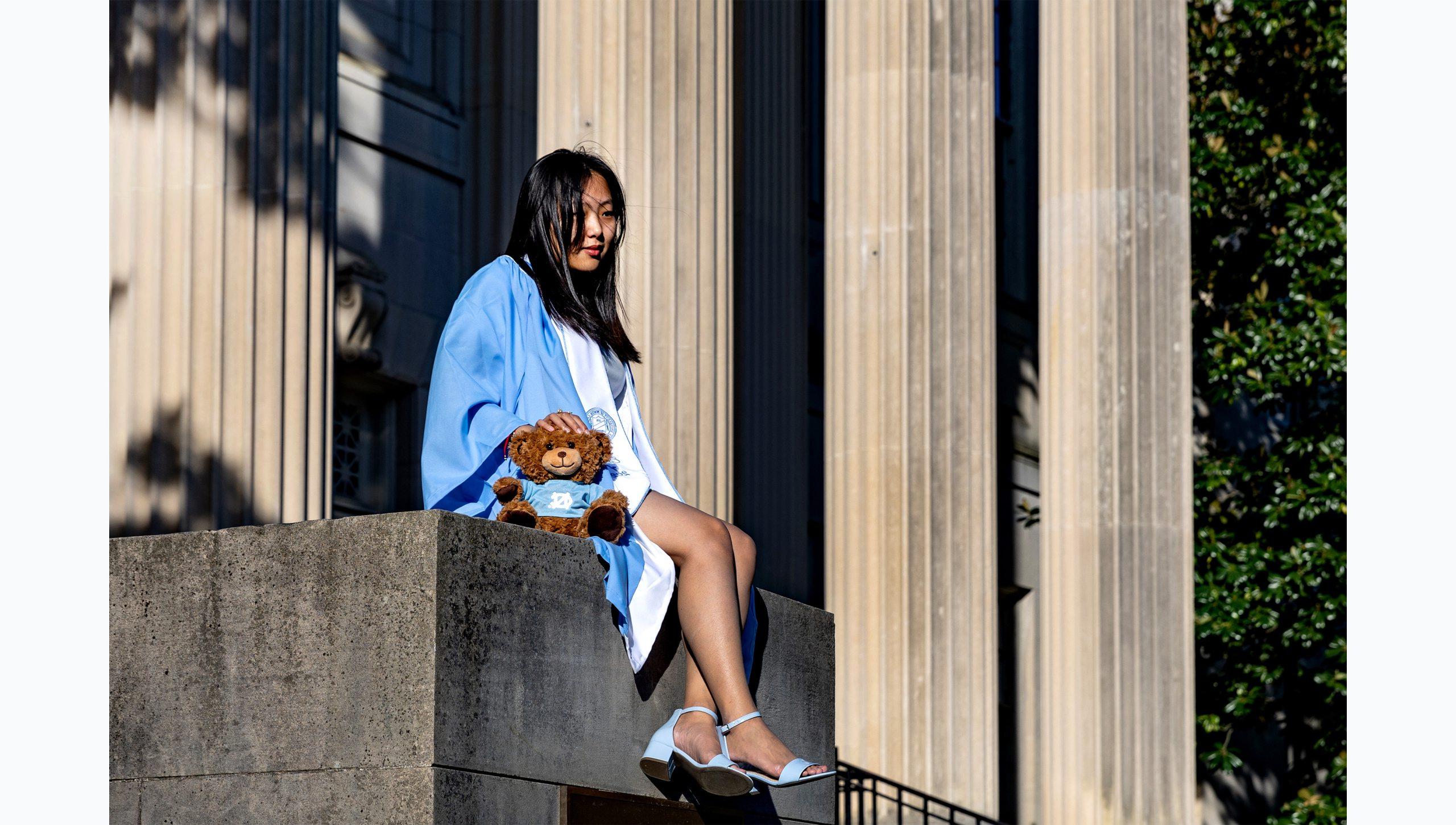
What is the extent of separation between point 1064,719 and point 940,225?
4413 millimetres

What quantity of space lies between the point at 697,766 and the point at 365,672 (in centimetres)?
111

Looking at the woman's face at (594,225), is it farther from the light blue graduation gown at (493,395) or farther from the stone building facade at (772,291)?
the stone building facade at (772,291)

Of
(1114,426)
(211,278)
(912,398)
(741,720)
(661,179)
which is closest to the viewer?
(741,720)

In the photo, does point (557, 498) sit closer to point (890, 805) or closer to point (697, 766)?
point (697, 766)

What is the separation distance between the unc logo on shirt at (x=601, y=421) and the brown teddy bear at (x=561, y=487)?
384 millimetres

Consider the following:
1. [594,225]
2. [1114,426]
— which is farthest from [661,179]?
[1114,426]

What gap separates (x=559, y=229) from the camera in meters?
6.67

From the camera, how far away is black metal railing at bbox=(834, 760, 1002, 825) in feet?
48.0

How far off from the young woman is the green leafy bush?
48.5 ft

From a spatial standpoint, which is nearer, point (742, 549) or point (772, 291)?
point (742, 549)

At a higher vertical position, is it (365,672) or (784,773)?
(365,672)

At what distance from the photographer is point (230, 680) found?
5738mm

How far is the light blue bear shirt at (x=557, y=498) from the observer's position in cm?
626

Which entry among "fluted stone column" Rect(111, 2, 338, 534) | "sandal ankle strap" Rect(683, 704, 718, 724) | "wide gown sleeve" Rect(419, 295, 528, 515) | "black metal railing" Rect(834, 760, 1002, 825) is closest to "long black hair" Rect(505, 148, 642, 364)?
"wide gown sleeve" Rect(419, 295, 528, 515)
